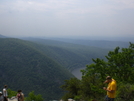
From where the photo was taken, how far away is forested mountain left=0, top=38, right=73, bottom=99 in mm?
99312

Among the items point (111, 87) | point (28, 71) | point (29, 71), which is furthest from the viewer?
point (29, 71)

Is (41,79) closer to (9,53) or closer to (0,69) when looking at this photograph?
(0,69)

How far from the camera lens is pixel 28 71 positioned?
11944 centimetres

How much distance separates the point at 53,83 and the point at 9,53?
184ft

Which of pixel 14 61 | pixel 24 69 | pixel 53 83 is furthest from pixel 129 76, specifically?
pixel 14 61

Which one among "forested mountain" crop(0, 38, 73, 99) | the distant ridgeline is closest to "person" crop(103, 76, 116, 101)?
the distant ridgeline

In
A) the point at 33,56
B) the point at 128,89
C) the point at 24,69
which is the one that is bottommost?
the point at 24,69

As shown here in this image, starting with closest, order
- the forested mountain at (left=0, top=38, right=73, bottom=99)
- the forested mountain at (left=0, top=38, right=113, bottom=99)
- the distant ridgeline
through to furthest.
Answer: the distant ridgeline → the forested mountain at (left=0, top=38, right=73, bottom=99) → the forested mountain at (left=0, top=38, right=113, bottom=99)

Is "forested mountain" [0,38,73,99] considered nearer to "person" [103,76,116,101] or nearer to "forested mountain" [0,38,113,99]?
"forested mountain" [0,38,113,99]

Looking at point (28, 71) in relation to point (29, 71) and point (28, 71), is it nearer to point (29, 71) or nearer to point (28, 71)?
point (28, 71)

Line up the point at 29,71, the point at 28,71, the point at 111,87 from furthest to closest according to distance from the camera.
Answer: the point at 29,71
the point at 28,71
the point at 111,87

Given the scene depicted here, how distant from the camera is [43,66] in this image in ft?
420

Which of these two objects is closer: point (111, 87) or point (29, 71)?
point (111, 87)

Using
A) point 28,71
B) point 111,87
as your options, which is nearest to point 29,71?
point 28,71
